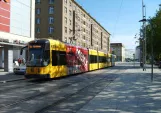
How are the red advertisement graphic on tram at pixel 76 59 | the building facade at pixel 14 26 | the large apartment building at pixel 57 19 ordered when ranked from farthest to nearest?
the large apartment building at pixel 57 19 → the building facade at pixel 14 26 → the red advertisement graphic on tram at pixel 76 59

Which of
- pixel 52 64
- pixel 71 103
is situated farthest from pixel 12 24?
pixel 71 103

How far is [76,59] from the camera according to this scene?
1247 inches

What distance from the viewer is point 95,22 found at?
129250 millimetres

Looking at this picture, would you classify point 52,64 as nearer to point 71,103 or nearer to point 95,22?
point 71,103

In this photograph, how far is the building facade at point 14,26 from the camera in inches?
1367

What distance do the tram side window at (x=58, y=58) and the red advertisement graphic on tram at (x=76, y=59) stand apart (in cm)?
153

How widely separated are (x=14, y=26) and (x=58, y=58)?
Answer: 1362 cm

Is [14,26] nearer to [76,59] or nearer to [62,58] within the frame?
[76,59]

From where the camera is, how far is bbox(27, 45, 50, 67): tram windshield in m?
23.3

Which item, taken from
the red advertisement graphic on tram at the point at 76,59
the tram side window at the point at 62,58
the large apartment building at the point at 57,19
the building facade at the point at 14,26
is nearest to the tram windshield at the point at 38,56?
the tram side window at the point at 62,58

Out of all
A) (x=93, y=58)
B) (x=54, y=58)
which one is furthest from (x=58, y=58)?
(x=93, y=58)

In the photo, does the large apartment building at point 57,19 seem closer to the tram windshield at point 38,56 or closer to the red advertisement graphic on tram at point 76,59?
the red advertisement graphic on tram at point 76,59

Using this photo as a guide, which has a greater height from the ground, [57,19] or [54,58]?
[57,19]

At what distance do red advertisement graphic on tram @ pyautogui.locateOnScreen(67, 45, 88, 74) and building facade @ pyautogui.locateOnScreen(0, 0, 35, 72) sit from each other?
756 cm
